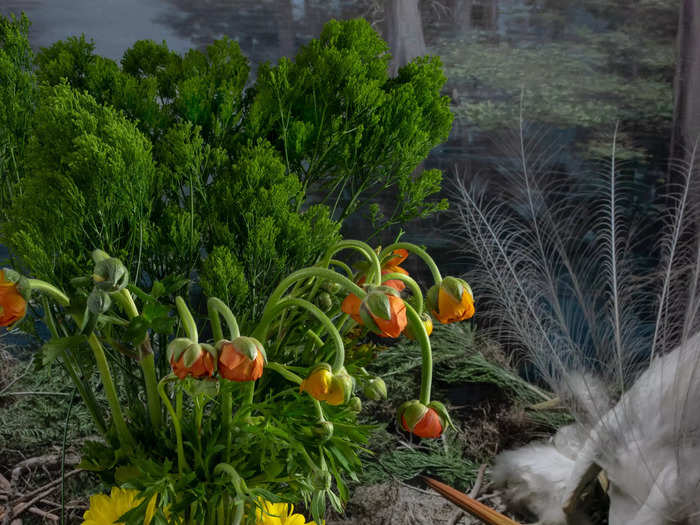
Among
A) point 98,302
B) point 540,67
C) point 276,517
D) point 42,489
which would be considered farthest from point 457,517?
point 540,67

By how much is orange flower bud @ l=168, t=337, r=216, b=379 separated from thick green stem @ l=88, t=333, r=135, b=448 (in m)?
0.09

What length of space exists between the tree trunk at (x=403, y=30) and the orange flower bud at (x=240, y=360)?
855 millimetres

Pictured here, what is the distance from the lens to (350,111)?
1.50ft

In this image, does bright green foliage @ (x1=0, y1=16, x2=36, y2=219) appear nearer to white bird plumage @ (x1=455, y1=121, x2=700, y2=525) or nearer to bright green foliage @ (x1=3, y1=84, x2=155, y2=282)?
bright green foliage @ (x1=3, y1=84, x2=155, y2=282)

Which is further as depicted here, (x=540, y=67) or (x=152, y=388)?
(x=540, y=67)

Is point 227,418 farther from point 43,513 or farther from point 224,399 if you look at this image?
point 43,513

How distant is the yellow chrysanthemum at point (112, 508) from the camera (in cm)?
43

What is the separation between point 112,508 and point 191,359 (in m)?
0.19

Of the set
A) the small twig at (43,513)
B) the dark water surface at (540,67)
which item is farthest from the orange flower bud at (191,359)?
the dark water surface at (540,67)

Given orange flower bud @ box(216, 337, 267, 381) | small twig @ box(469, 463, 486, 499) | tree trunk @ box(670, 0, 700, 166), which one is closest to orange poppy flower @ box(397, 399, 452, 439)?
orange flower bud @ box(216, 337, 267, 381)

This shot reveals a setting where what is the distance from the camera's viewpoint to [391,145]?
0.47m

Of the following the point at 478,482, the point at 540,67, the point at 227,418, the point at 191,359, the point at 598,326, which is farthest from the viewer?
the point at 540,67

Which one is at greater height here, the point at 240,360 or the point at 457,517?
the point at 240,360

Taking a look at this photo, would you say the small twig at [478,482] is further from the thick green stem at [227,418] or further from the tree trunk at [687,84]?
the tree trunk at [687,84]
